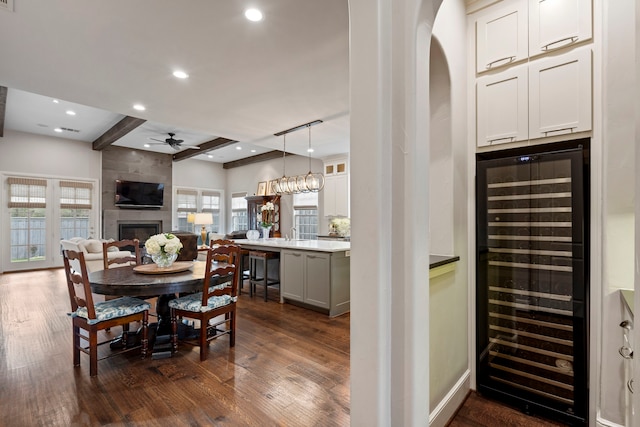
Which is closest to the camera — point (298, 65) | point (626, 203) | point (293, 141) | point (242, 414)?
point (626, 203)

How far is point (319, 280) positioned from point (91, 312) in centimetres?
247

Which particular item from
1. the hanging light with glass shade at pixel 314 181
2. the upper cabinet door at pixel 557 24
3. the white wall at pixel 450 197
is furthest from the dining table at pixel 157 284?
the upper cabinet door at pixel 557 24

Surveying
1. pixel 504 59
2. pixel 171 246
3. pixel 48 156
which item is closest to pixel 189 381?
pixel 171 246

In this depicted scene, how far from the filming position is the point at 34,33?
263cm

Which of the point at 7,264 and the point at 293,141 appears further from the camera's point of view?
the point at 7,264

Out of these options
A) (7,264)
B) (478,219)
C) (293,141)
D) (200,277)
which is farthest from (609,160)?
(7,264)

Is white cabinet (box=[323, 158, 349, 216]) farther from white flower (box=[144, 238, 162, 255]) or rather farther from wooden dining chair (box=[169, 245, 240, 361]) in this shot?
white flower (box=[144, 238, 162, 255])

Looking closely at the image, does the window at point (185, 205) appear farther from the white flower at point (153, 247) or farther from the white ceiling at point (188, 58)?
the white flower at point (153, 247)

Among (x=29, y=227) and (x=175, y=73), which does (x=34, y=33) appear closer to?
(x=175, y=73)

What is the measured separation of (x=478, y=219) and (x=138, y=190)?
9238 mm

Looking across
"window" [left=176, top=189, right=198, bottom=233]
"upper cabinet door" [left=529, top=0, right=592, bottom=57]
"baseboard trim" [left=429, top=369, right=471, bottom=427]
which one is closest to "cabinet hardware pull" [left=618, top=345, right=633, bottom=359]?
"baseboard trim" [left=429, top=369, right=471, bottom=427]

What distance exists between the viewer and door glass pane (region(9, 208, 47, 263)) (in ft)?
23.7

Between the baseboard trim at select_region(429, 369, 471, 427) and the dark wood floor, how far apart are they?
0.23 feet

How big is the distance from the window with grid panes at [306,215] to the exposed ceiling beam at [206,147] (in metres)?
2.42
